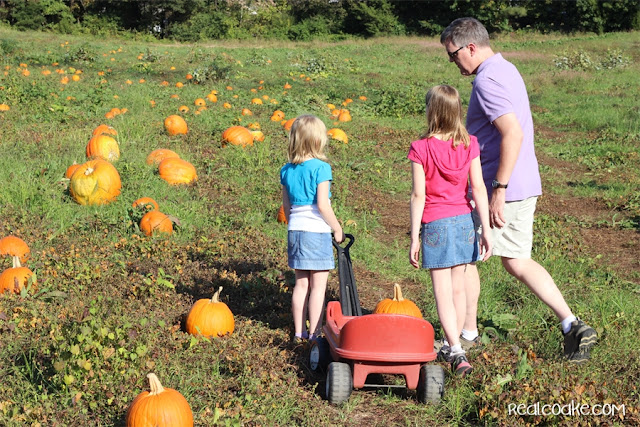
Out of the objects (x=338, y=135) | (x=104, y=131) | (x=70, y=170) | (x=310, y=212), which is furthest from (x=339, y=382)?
(x=338, y=135)

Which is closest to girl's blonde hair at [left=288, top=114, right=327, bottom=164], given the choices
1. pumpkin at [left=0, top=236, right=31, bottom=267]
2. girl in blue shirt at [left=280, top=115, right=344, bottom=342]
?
girl in blue shirt at [left=280, top=115, right=344, bottom=342]

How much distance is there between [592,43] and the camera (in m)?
34.2

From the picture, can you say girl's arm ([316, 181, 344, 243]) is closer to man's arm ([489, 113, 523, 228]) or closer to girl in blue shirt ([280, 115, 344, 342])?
girl in blue shirt ([280, 115, 344, 342])

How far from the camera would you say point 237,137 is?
999cm

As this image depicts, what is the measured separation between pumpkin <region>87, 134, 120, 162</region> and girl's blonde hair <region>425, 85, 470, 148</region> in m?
5.87

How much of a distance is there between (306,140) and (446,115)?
3.06 ft

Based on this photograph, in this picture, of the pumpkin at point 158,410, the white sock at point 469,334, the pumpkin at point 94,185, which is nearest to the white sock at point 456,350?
the white sock at point 469,334

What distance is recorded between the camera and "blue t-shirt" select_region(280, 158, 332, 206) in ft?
14.1

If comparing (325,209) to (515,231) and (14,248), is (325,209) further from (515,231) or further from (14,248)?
(14,248)

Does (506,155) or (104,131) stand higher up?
(506,155)

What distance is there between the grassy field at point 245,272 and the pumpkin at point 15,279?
11 centimetres

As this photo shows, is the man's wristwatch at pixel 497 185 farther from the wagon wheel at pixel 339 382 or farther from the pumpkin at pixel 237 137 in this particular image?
the pumpkin at pixel 237 137

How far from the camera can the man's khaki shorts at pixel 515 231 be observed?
4.23 m

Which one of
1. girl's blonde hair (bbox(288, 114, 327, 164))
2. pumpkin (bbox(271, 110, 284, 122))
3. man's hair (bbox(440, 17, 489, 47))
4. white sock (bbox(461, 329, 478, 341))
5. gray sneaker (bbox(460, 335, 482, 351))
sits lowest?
gray sneaker (bbox(460, 335, 482, 351))
